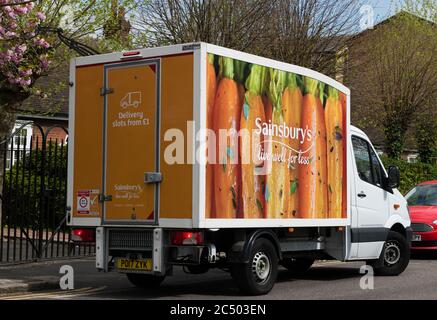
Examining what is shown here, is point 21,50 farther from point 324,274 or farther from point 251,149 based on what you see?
point 324,274

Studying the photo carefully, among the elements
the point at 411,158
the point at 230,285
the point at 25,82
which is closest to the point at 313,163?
the point at 230,285

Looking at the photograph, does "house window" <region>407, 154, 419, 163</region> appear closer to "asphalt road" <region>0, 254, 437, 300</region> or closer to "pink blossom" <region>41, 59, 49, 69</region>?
"asphalt road" <region>0, 254, 437, 300</region>

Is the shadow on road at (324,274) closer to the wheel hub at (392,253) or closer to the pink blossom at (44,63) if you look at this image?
the wheel hub at (392,253)

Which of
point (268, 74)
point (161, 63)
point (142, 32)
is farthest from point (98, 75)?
point (142, 32)

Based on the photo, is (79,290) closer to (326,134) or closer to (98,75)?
(98,75)

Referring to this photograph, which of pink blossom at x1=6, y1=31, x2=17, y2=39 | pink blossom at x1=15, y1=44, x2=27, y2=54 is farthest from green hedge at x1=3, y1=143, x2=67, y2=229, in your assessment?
pink blossom at x1=6, y1=31, x2=17, y2=39

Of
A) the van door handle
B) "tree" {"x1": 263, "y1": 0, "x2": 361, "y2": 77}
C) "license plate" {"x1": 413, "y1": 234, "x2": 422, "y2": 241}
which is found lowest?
"license plate" {"x1": 413, "y1": 234, "x2": 422, "y2": 241}

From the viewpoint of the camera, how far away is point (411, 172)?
28.4 m

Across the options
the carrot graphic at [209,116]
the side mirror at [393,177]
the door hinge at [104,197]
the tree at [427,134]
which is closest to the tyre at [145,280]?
the door hinge at [104,197]

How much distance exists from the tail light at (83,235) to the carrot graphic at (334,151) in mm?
3737

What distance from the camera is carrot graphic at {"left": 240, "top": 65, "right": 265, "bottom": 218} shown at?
32.7 ft

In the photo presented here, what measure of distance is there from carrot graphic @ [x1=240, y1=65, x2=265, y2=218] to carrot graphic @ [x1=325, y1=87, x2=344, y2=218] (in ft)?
5.72

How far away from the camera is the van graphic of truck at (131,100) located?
9.96 metres

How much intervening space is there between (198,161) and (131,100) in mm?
1427
